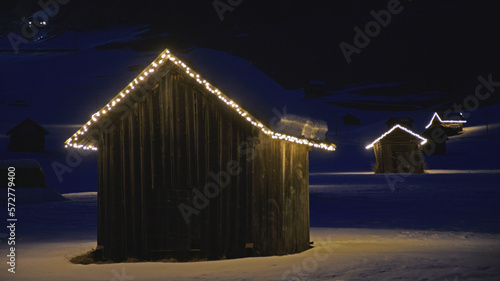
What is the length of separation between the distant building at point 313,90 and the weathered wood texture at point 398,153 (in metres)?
97.5

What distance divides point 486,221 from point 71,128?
6140 centimetres

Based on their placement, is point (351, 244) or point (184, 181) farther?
point (351, 244)

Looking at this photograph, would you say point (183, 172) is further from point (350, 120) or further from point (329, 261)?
point (350, 120)

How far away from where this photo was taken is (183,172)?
520 inches

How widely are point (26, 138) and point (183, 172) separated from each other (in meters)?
47.5

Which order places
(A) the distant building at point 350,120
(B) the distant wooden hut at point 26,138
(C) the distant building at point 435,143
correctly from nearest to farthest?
1. (B) the distant wooden hut at point 26,138
2. (C) the distant building at point 435,143
3. (A) the distant building at point 350,120

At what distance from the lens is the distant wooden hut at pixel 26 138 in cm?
5588

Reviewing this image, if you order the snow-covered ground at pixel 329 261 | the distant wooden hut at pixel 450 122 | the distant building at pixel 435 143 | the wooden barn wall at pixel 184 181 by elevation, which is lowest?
the snow-covered ground at pixel 329 261

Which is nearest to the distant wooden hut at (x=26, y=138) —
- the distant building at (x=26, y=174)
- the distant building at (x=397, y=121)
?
the distant building at (x=26, y=174)

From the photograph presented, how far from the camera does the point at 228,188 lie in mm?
13117

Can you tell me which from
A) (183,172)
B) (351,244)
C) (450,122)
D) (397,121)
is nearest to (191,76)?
(183,172)

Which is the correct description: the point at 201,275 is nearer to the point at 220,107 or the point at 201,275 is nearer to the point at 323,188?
the point at 220,107

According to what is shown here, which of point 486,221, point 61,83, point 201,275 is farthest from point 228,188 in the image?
point 61,83

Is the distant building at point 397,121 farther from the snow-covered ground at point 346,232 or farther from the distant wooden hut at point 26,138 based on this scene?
the distant wooden hut at point 26,138
